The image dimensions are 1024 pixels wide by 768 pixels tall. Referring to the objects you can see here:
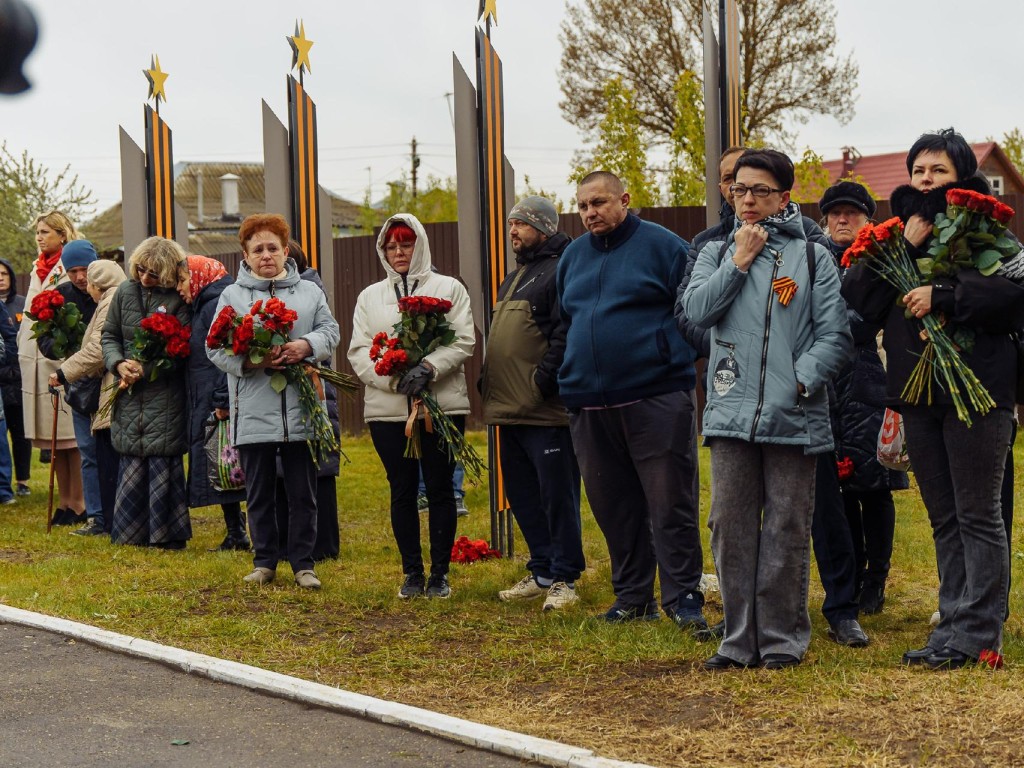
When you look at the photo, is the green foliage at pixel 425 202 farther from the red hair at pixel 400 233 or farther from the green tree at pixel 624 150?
the red hair at pixel 400 233

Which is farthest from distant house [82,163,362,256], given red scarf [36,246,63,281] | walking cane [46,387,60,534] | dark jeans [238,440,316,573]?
dark jeans [238,440,316,573]

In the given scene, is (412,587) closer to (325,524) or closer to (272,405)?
(272,405)

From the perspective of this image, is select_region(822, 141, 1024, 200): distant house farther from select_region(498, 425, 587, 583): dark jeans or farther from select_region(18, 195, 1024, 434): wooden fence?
select_region(498, 425, 587, 583): dark jeans

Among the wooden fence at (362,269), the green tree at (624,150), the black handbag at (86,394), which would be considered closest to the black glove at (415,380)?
the black handbag at (86,394)

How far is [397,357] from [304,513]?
125 cm

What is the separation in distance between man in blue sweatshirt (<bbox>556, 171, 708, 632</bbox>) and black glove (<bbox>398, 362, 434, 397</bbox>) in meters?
0.96

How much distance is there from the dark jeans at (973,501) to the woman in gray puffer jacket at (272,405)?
3.63m

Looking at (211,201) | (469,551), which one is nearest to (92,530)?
(469,551)

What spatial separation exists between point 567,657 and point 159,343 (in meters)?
4.45

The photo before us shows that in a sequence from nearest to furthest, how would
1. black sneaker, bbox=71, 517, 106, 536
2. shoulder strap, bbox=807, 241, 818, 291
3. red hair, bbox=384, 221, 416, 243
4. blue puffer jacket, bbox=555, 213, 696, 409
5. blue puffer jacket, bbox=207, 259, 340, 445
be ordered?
shoulder strap, bbox=807, 241, 818, 291
blue puffer jacket, bbox=555, 213, 696, 409
red hair, bbox=384, 221, 416, 243
blue puffer jacket, bbox=207, 259, 340, 445
black sneaker, bbox=71, 517, 106, 536

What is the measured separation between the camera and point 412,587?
7.35 metres

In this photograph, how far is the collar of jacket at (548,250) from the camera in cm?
731

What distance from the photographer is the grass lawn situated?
4375mm

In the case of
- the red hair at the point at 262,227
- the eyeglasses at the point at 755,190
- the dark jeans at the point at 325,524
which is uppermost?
the red hair at the point at 262,227
